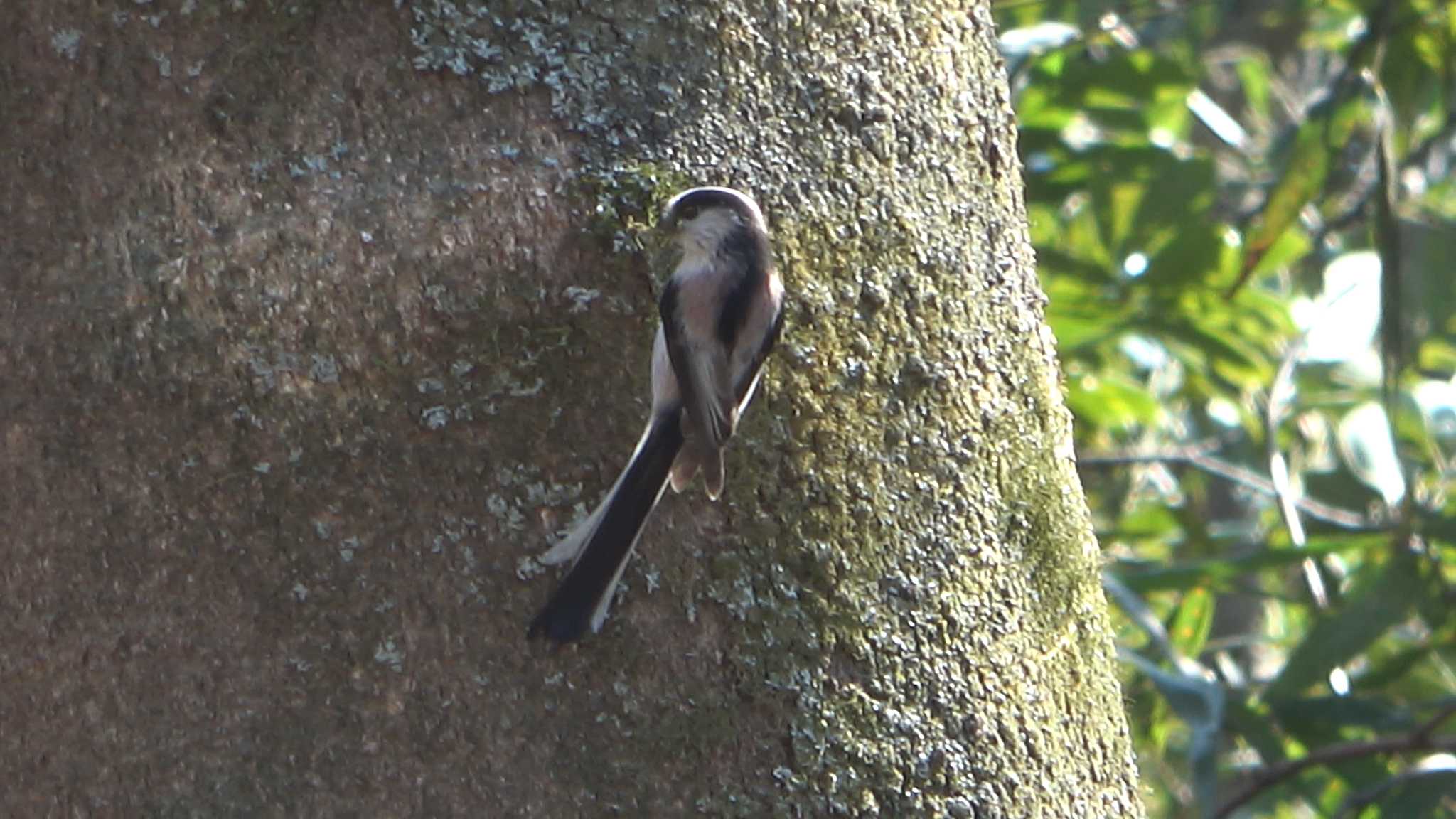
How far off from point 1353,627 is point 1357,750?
24cm

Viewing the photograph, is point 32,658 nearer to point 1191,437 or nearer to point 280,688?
point 280,688

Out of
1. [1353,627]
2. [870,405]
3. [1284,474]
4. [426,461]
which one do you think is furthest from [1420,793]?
[426,461]

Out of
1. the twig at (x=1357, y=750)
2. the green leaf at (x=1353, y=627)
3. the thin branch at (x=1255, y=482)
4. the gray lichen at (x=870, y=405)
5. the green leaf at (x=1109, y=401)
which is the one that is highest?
the gray lichen at (x=870, y=405)

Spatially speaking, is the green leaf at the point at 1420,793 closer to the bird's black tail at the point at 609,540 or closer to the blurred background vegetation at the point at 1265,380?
the blurred background vegetation at the point at 1265,380

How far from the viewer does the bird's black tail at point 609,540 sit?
1.22 meters

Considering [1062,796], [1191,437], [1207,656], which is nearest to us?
[1062,796]

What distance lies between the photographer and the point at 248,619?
123 centimetres

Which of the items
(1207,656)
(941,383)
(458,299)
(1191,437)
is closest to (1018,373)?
(941,383)

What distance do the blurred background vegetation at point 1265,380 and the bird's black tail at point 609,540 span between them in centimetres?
180

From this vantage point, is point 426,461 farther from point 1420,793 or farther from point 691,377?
point 1420,793

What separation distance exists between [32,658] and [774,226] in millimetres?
677

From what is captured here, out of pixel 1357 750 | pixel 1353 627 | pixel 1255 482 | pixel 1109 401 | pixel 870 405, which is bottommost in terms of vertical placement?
pixel 1255 482

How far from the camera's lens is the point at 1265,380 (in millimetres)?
3959

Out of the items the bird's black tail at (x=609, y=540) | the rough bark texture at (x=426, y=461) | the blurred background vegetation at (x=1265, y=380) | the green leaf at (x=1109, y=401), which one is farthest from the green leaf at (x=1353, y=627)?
the bird's black tail at (x=609, y=540)
